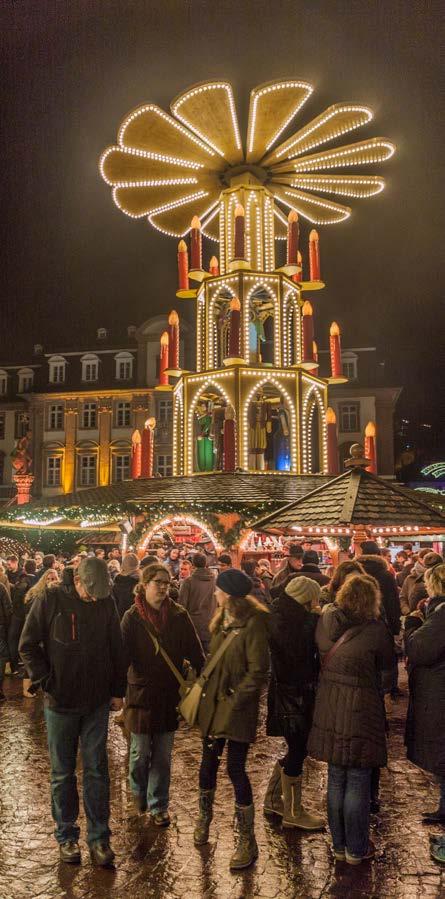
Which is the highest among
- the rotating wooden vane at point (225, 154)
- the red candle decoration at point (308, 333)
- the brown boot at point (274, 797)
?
the rotating wooden vane at point (225, 154)

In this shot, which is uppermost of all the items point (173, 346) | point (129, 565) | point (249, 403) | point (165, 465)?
point (173, 346)

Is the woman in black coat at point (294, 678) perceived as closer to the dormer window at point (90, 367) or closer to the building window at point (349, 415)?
the building window at point (349, 415)

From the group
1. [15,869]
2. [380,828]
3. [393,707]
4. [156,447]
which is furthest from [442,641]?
[156,447]

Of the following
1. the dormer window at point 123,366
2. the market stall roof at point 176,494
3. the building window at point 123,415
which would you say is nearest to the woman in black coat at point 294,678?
the market stall roof at point 176,494

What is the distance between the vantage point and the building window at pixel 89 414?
45062 millimetres

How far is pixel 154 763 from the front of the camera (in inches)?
209

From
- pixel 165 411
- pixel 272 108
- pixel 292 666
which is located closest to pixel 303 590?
pixel 292 666

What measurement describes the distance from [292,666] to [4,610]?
220 inches

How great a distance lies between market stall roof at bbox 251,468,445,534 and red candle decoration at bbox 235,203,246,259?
10.7 m

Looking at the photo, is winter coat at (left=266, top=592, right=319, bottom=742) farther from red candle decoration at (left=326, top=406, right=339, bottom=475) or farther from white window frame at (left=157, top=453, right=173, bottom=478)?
white window frame at (left=157, top=453, right=173, bottom=478)

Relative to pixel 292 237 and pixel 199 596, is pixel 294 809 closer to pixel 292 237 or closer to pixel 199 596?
pixel 199 596

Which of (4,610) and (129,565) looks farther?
(4,610)

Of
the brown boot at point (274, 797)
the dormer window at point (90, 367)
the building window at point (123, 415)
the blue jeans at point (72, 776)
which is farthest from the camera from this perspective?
the dormer window at point (90, 367)

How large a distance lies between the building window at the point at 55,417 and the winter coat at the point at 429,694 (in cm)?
4193
